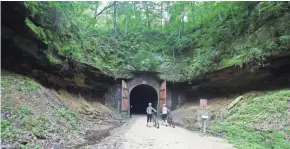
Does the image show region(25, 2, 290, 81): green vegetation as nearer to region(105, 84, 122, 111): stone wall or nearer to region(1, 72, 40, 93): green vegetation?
region(105, 84, 122, 111): stone wall

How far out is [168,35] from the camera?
22.6 metres

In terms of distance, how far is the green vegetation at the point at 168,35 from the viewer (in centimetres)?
1117

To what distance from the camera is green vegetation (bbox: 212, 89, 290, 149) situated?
7.49 meters

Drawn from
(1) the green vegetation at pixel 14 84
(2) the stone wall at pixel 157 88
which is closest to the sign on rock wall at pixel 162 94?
(2) the stone wall at pixel 157 88

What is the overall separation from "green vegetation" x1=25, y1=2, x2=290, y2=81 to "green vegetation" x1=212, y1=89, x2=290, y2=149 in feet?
7.89

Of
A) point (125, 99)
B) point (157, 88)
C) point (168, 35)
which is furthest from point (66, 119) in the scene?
point (168, 35)

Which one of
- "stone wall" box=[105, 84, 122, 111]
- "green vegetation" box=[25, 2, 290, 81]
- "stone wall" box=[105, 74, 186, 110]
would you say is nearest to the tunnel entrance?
"stone wall" box=[105, 74, 186, 110]

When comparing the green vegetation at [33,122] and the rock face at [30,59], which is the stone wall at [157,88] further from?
the green vegetation at [33,122]

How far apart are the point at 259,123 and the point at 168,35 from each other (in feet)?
50.0

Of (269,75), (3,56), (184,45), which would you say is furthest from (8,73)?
(184,45)

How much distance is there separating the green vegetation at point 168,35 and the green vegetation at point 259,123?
2.40 m

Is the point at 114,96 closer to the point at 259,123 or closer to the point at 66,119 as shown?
the point at 66,119

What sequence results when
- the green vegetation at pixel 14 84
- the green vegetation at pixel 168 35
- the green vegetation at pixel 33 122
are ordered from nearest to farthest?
the green vegetation at pixel 33 122
the green vegetation at pixel 14 84
the green vegetation at pixel 168 35

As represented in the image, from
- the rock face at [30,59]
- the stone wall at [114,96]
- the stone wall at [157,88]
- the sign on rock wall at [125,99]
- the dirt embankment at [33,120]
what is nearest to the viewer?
the dirt embankment at [33,120]
